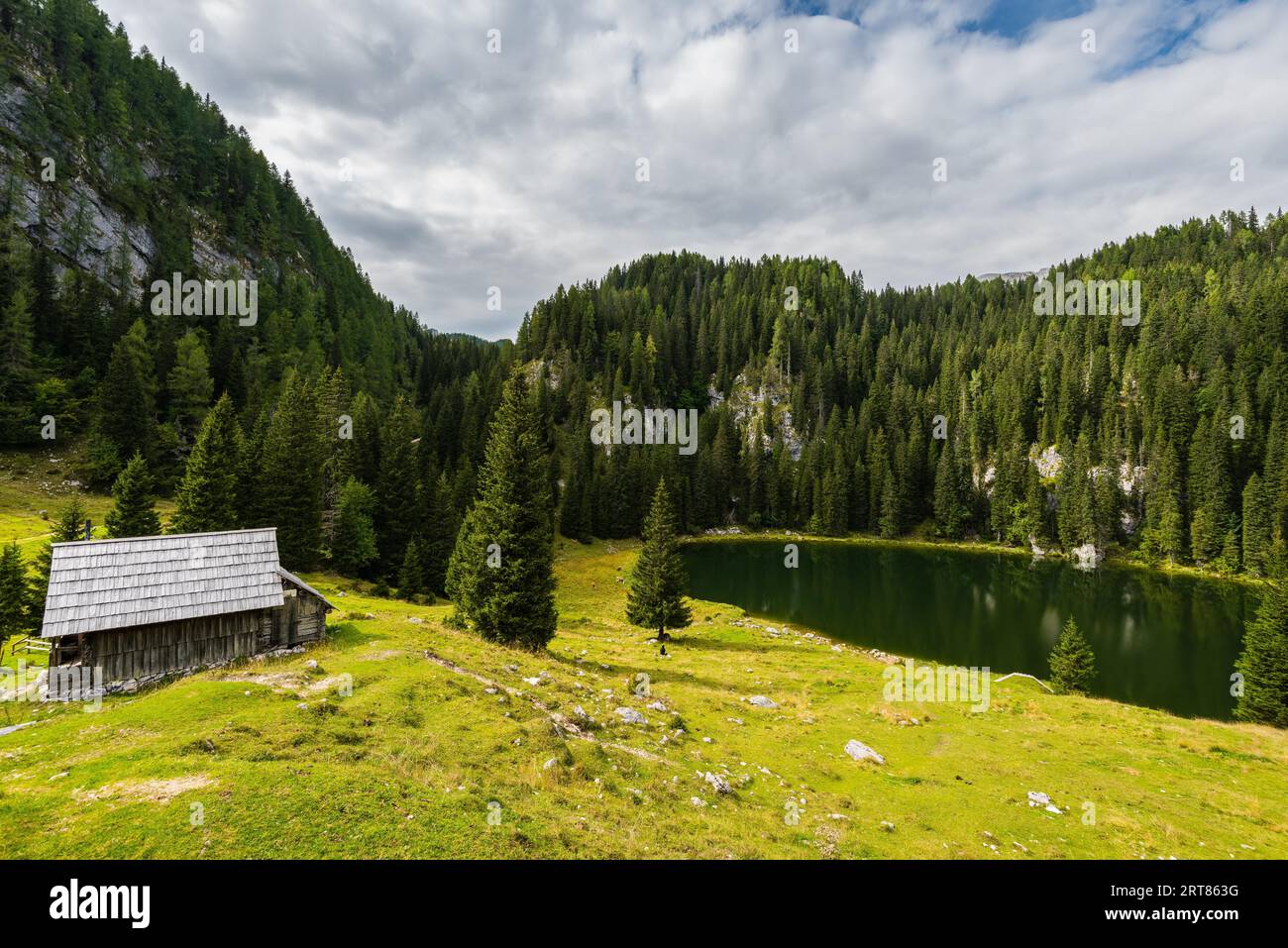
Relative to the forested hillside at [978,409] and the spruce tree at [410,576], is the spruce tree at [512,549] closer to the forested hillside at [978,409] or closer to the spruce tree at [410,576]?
the spruce tree at [410,576]

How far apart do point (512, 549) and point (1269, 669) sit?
45.7 metres

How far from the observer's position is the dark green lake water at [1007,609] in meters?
46.7

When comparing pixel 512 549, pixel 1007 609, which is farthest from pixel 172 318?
pixel 1007 609

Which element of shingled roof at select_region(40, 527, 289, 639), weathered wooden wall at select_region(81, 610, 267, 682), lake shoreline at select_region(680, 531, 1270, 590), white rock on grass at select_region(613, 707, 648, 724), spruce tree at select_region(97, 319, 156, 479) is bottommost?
lake shoreline at select_region(680, 531, 1270, 590)

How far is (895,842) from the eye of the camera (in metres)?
15.4

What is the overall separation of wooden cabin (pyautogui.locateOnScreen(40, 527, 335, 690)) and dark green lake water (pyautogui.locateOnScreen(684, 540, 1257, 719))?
49.7 meters

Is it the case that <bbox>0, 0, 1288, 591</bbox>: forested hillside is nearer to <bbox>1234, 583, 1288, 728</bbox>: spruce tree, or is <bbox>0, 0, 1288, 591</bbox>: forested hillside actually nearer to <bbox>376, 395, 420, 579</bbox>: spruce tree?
<bbox>376, 395, 420, 579</bbox>: spruce tree

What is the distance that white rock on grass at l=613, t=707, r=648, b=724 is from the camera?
22422 mm

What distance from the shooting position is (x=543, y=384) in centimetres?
14438

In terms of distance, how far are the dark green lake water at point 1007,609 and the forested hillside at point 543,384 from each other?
64.4 ft

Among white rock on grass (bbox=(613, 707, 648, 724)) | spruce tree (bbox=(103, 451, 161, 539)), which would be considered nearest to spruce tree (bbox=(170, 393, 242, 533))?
spruce tree (bbox=(103, 451, 161, 539))

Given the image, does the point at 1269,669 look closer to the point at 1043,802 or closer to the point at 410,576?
the point at 1043,802

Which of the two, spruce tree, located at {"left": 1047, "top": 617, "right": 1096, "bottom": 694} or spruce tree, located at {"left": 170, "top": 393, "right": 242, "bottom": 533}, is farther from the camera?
spruce tree, located at {"left": 170, "top": 393, "right": 242, "bottom": 533}

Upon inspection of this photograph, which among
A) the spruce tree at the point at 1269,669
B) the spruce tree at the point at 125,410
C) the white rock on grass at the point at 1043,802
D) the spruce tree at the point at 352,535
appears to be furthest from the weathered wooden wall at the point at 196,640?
the spruce tree at the point at 125,410
